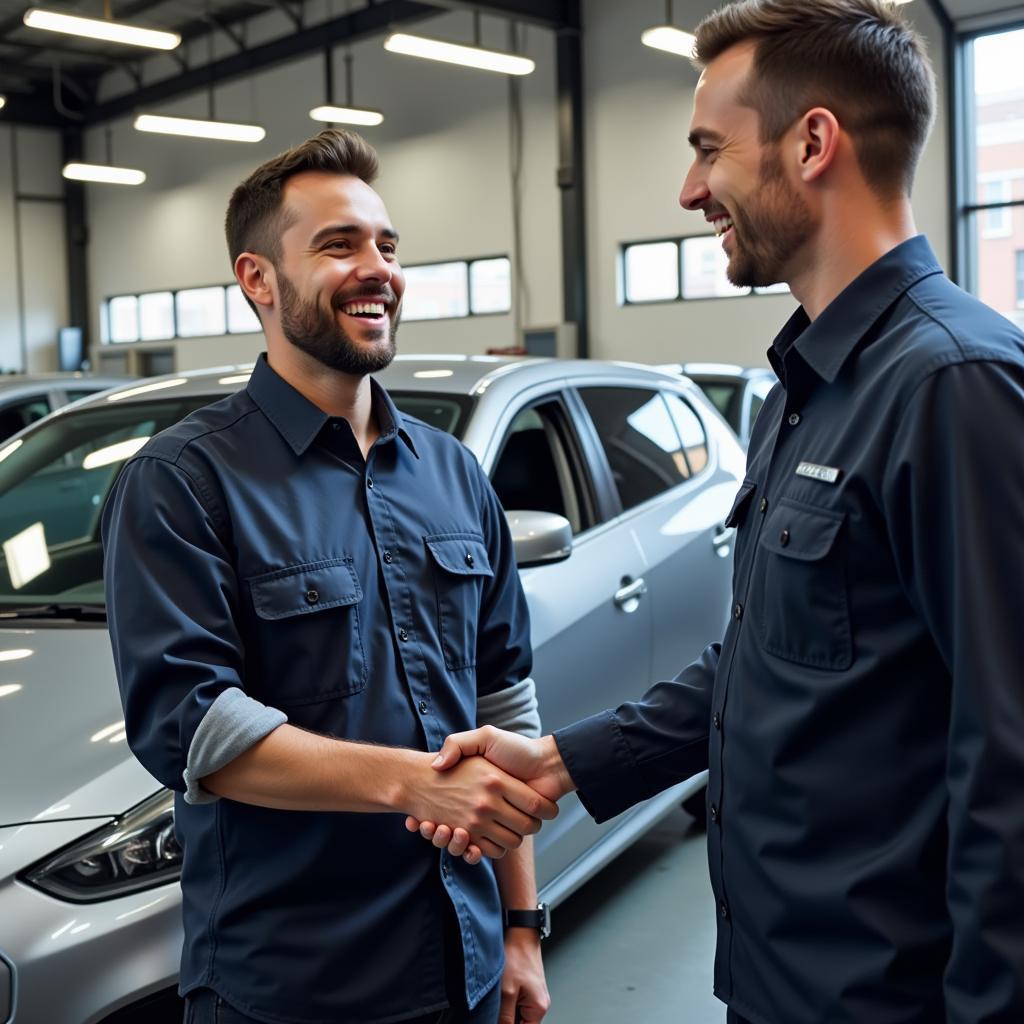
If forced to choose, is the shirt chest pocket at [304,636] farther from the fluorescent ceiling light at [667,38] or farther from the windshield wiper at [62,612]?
the fluorescent ceiling light at [667,38]

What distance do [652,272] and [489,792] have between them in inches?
478

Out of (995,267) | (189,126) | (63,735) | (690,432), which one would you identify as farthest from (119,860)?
(189,126)

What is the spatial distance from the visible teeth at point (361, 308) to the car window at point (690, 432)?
211cm

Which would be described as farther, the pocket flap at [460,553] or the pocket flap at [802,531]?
the pocket flap at [460,553]

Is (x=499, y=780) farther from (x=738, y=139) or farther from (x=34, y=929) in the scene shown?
(x=738, y=139)

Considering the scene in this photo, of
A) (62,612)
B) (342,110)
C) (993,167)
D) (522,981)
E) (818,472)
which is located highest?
(342,110)

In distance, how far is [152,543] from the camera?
4.79ft

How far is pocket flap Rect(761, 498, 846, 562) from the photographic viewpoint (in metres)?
1.15

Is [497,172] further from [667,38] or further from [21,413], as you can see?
[21,413]

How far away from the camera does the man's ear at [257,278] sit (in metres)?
1.76

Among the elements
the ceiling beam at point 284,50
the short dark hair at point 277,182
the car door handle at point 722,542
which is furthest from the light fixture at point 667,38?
the short dark hair at point 277,182

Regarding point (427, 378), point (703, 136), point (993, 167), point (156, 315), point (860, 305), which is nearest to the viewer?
point (860, 305)

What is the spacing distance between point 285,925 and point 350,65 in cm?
1506

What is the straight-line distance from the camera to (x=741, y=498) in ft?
4.78
